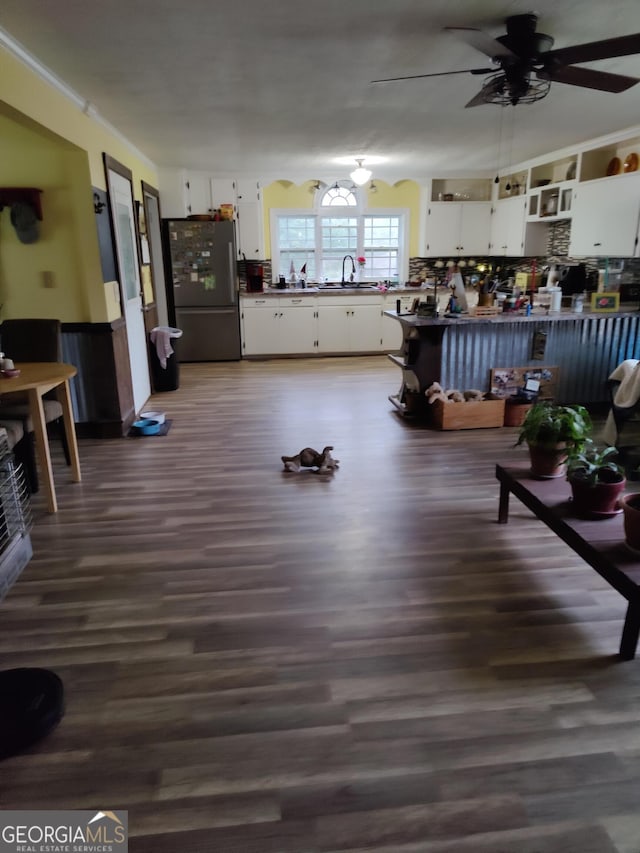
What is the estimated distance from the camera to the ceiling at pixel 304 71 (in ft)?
8.09

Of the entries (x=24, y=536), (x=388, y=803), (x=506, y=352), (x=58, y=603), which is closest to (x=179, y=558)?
(x=58, y=603)

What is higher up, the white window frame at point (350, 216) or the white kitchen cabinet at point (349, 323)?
the white window frame at point (350, 216)

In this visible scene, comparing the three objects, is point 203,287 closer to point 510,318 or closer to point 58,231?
point 58,231

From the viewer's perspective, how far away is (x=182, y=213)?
6945 millimetres

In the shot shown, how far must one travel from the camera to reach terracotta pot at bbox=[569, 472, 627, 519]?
2148 millimetres

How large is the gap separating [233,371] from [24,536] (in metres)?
4.43

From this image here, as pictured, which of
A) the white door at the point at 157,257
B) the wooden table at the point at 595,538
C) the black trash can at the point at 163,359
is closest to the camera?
the wooden table at the point at 595,538

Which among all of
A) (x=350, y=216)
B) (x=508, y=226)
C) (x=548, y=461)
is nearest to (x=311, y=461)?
(x=548, y=461)

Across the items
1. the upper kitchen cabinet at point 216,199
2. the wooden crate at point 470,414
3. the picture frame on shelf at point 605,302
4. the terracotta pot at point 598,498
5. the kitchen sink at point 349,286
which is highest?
the upper kitchen cabinet at point 216,199

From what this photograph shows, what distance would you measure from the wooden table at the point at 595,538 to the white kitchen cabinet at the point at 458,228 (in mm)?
5573

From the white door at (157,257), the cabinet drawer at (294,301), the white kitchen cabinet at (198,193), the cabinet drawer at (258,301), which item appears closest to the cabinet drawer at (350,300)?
the cabinet drawer at (294,301)

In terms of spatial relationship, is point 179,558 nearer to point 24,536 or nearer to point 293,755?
point 24,536

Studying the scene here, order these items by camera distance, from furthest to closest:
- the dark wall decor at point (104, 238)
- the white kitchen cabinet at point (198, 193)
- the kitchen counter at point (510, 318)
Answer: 1. the white kitchen cabinet at point (198, 193)
2. the kitchen counter at point (510, 318)
3. the dark wall decor at point (104, 238)

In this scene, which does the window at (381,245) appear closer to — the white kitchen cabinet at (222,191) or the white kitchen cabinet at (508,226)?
the white kitchen cabinet at (508,226)
